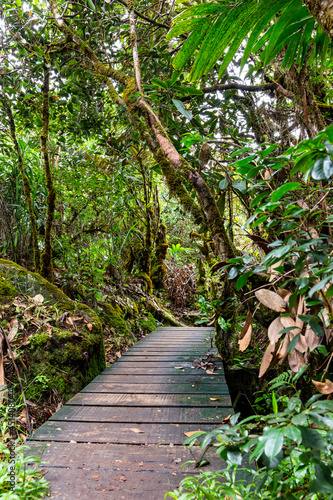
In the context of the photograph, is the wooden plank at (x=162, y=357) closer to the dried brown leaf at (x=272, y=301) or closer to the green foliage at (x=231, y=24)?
the dried brown leaf at (x=272, y=301)

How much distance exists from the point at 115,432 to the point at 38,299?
59.0 inches

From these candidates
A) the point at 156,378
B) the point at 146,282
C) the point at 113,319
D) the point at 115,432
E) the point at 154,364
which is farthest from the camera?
the point at 146,282

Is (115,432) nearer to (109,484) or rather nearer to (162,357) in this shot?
(109,484)

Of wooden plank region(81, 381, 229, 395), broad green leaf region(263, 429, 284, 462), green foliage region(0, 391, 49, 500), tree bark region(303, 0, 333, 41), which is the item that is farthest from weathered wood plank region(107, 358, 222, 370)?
tree bark region(303, 0, 333, 41)

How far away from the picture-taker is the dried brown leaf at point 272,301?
1130mm

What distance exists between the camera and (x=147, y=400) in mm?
2045

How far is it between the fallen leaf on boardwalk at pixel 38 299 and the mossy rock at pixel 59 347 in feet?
0.16

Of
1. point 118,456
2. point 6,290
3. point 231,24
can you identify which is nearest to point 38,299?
point 6,290

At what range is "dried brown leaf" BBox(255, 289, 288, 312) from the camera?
1130mm

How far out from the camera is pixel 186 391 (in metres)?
2.16

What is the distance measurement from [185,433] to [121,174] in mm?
3481

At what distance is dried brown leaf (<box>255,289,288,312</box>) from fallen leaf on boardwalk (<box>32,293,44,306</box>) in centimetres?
213

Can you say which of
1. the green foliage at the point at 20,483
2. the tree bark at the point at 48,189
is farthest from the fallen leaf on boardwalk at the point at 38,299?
the green foliage at the point at 20,483

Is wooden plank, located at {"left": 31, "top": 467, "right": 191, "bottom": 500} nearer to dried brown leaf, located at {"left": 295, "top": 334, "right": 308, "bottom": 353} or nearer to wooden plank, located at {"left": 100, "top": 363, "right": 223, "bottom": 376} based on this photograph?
dried brown leaf, located at {"left": 295, "top": 334, "right": 308, "bottom": 353}
